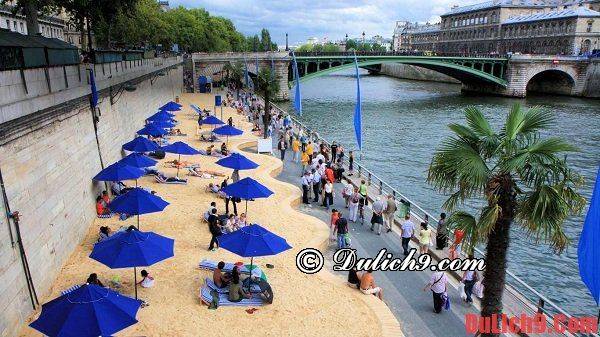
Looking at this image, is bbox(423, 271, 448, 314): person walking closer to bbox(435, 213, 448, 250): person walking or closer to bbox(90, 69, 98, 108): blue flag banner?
bbox(435, 213, 448, 250): person walking

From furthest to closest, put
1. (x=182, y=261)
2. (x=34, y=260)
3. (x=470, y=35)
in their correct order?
(x=470, y=35) < (x=182, y=261) < (x=34, y=260)

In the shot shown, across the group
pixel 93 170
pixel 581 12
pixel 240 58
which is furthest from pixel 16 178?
pixel 581 12

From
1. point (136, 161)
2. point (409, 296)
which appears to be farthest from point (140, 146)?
point (409, 296)

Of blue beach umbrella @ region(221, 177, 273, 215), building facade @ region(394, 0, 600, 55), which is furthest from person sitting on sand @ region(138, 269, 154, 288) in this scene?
building facade @ region(394, 0, 600, 55)

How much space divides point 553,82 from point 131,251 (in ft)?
303

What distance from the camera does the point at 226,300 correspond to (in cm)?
1216

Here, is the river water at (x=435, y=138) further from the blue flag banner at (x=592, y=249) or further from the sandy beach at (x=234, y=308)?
the blue flag banner at (x=592, y=249)

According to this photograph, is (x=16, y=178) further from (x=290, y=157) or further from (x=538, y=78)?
(x=538, y=78)

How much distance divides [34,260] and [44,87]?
476 cm

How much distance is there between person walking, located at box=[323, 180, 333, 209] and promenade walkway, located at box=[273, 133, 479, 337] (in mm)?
1968

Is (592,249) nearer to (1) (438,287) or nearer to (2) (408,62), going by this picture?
(1) (438,287)

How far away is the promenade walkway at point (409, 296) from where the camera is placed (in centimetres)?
1160

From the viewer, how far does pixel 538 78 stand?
89.8 m

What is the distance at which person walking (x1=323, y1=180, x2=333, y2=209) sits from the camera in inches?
785
